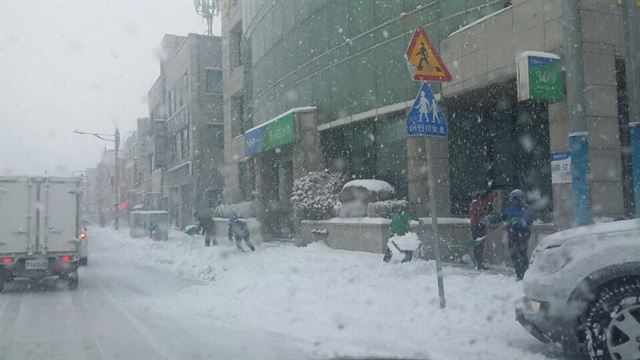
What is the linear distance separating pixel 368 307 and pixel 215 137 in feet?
106

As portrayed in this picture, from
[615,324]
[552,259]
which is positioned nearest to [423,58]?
[552,259]

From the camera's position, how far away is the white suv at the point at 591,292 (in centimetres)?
496

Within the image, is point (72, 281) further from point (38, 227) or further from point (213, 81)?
point (213, 81)

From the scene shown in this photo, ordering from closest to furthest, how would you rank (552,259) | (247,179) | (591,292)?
1. (591,292)
2. (552,259)
3. (247,179)

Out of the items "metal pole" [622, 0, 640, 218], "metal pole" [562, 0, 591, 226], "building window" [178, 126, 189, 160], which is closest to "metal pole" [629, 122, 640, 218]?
"metal pole" [622, 0, 640, 218]

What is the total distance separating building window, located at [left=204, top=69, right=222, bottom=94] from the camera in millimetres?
40125

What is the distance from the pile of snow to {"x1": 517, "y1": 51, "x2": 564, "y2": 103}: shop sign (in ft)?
10.7

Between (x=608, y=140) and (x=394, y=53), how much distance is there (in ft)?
23.6

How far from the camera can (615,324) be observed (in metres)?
4.96

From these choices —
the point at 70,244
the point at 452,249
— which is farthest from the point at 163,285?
the point at 452,249

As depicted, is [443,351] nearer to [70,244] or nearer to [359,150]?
[70,244]

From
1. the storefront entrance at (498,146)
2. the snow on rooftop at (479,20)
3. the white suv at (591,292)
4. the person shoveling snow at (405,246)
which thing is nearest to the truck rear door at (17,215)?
the person shoveling snow at (405,246)

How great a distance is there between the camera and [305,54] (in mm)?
21859

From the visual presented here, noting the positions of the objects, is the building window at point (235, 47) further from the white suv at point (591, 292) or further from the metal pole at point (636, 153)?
the white suv at point (591, 292)
